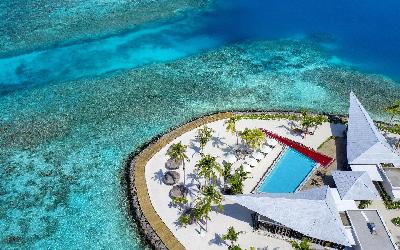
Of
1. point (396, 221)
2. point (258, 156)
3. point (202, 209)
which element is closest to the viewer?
point (202, 209)

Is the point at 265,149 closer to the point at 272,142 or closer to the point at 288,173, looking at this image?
the point at 272,142

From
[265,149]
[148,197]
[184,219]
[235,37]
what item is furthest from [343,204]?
[235,37]

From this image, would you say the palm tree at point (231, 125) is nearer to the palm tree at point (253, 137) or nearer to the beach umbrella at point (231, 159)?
the palm tree at point (253, 137)

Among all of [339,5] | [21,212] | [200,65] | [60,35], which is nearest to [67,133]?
[21,212]

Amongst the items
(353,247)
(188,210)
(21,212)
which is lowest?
(21,212)

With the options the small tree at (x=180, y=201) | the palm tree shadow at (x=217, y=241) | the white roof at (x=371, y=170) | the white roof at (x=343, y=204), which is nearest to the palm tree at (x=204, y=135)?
the small tree at (x=180, y=201)

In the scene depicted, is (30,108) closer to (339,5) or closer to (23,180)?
(23,180)

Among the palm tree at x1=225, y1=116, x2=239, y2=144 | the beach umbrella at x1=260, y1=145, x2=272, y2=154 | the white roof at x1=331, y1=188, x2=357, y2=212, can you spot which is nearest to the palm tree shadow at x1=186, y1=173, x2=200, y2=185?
the palm tree at x1=225, y1=116, x2=239, y2=144

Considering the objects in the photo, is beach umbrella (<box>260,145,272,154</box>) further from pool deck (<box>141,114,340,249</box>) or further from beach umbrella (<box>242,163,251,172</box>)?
beach umbrella (<box>242,163,251,172</box>)
